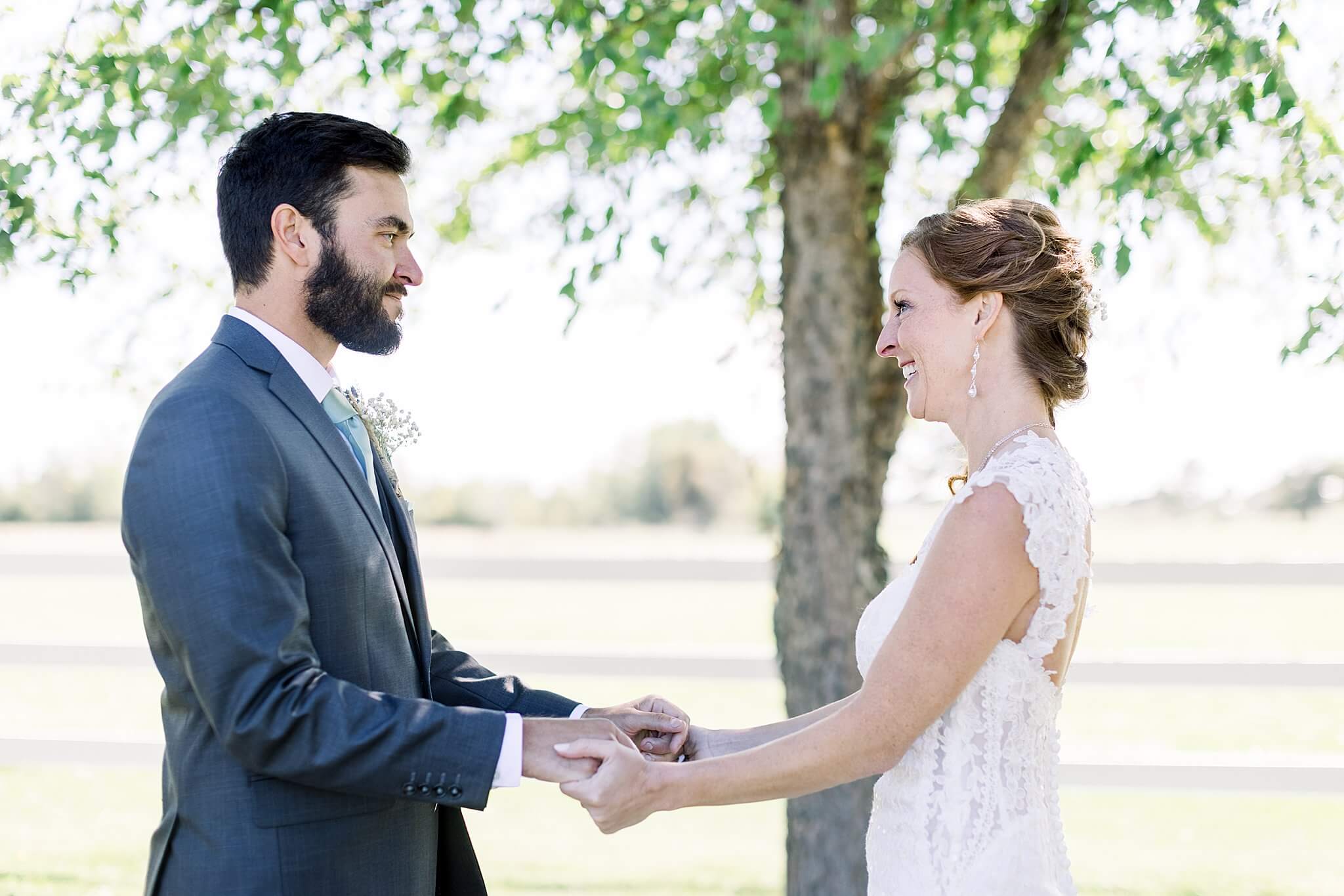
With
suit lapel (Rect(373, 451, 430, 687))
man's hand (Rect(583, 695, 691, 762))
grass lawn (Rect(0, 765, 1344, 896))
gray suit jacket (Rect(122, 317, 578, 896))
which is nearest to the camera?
gray suit jacket (Rect(122, 317, 578, 896))

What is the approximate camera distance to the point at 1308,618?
18.3m

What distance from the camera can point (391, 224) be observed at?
8.20 feet

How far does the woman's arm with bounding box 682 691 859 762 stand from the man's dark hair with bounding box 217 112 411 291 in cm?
146

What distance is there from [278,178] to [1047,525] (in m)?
1.61

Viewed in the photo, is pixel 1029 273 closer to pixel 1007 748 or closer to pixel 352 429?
pixel 1007 748

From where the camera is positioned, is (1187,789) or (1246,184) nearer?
(1246,184)

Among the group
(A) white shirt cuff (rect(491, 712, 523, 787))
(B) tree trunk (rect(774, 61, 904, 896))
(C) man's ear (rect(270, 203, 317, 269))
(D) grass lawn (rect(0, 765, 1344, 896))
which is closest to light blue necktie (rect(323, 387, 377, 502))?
(C) man's ear (rect(270, 203, 317, 269))

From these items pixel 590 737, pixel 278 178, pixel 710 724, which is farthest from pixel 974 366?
pixel 710 724

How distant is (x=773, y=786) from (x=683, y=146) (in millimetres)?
3348

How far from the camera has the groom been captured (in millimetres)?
2002

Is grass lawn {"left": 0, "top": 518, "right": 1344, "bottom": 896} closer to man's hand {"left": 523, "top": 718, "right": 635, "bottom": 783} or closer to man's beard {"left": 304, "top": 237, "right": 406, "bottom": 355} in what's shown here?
man's hand {"left": 523, "top": 718, "right": 635, "bottom": 783}

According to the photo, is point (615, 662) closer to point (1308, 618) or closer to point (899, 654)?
point (899, 654)

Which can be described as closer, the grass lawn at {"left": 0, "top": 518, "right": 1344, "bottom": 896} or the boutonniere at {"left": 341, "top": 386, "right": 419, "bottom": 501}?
the boutonniere at {"left": 341, "top": 386, "right": 419, "bottom": 501}

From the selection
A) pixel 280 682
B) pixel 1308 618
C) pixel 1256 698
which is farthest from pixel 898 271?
pixel 1308 618
